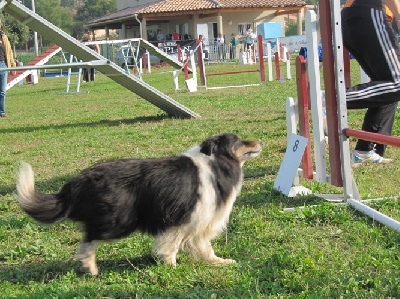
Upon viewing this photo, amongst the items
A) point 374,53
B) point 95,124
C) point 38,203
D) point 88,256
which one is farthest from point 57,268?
point 95,124

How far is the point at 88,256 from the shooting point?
3.60 metres

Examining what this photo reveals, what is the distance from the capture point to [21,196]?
3617mm

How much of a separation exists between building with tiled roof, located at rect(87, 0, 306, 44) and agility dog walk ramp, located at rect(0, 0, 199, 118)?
33.3 meters

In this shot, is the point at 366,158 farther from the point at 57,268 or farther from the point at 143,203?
the point at 57,268

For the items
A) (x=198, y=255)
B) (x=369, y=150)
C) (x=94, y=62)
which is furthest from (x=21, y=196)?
(x=94, y=62)

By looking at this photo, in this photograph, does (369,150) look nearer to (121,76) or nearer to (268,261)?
(268,261)

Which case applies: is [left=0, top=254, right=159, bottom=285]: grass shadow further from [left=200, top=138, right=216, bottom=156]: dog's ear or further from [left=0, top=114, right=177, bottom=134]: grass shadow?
[left=0, top=114, right=177, bottom=134]: grass shadow

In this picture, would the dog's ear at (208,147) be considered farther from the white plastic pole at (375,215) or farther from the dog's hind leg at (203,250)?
the white plastic pole at (375,215)

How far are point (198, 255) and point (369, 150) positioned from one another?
2855 mm

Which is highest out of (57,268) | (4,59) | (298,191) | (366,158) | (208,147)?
(4,59)

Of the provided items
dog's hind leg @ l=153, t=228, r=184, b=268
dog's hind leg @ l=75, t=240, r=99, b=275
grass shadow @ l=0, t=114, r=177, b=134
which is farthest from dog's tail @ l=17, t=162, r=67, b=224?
grass shadow @ l=0, t=114, r=177, b=134

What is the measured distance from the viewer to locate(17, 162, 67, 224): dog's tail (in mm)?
3598

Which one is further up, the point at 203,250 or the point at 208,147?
the point at 208,147

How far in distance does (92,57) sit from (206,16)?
38.3 m
